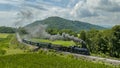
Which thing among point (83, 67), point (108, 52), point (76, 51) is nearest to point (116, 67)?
point (83, 67)

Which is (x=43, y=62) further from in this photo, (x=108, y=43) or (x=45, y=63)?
(x=108, y=43)

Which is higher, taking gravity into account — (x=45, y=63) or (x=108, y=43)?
(x=45, y=63)

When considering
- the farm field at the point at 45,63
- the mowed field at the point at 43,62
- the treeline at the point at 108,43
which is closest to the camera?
the farm field at the point at 45,63

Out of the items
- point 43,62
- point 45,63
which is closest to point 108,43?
point 43,62

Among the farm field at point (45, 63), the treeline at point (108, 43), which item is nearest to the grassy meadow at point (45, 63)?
the farm field at point (45, 63)

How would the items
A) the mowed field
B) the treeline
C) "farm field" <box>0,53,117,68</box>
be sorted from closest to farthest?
"farm field" <box>0,53,117,68</box>
the mowed field
the treeline

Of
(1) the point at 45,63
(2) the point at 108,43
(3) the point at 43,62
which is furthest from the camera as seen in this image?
(2) the point at 108,43

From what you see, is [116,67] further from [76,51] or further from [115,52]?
[115,52]

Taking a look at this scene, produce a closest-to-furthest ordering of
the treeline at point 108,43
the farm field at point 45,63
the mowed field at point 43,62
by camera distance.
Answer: the farm field at point 45,63
the mowed field at point 43,62
the treeline at point 108,43

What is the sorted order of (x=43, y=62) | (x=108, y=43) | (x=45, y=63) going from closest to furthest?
(x=45, y=63), (x=43, y=62), (x=108, y=43)

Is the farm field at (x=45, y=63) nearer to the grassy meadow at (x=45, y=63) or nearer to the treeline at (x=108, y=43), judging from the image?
the grassy meadow at (x=45, y=63)

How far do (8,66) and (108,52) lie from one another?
66968 mm

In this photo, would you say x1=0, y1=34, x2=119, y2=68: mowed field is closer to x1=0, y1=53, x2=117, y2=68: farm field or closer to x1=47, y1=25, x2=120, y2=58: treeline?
x1=0, y1=53, x2=117, y2=68: farm field

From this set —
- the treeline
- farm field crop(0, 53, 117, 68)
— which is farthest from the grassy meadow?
the treeline
